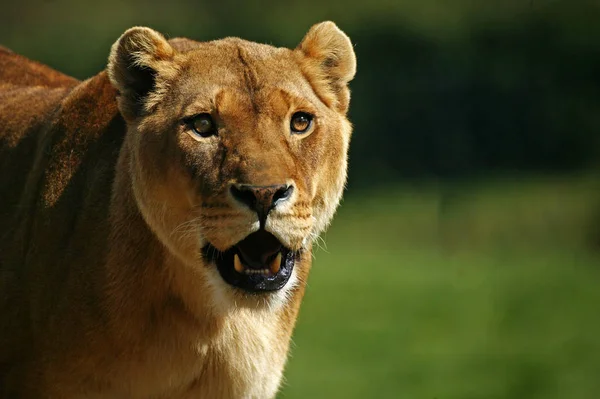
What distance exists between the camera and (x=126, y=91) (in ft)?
20.2

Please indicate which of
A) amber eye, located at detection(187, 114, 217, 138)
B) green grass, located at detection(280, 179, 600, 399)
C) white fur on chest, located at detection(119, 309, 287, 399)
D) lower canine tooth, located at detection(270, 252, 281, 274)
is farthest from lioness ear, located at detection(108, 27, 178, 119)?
green grass, located at detection(280, 179, 600, 399)

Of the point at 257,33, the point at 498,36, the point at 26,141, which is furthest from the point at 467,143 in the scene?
the point at 26,141

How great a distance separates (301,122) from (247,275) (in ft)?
2.24

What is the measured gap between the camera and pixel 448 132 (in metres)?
21.0

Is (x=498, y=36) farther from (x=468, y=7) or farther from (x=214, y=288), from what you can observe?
(x=214, y=288)

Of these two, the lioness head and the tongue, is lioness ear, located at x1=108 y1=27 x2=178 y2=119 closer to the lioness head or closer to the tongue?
the lioness head

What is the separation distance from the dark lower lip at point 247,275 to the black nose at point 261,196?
343mm

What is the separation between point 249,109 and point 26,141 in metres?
1.57

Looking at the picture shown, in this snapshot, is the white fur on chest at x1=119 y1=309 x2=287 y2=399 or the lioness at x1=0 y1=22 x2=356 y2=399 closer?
the lioness at x1=0 y1=22 x2=356 y2=399

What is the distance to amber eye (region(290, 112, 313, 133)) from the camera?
19.5ft

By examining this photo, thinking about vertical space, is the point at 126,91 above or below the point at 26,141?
above

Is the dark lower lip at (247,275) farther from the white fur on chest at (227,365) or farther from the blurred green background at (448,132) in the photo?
the blurred green background at (448,132)

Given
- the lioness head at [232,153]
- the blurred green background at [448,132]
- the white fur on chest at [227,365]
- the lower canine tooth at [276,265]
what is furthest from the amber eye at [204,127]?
the blurred green background at [448,132]

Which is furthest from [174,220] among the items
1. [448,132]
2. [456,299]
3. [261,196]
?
[448,132]
